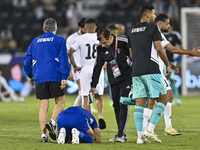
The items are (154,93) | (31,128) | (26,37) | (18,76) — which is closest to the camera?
(154,93)

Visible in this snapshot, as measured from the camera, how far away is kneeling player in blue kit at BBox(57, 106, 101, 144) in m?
Result: 5.77

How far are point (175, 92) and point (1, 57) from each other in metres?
8.09

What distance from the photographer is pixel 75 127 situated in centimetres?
578

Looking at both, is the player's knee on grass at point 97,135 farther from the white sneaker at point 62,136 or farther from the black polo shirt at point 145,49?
the black polo shirt at point 145,49

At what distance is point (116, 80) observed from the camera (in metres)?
6.66

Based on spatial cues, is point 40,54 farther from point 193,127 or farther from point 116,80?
point 193,127

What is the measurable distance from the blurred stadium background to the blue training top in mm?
10834

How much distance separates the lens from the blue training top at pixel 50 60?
6480 millimetres

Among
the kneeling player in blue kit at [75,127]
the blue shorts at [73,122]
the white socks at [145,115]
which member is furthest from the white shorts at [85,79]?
the blue shorts at [73,122]

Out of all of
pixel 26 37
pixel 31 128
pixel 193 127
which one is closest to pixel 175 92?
pixel 193 127

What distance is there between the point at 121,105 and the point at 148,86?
76 cm

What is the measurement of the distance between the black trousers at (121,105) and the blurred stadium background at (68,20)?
1075 cm

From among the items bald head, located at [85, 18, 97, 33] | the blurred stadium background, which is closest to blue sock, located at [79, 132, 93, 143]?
bald head, located at [85, 18, 97, 33]

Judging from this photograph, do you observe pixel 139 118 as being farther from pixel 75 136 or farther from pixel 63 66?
pixel 63 66
